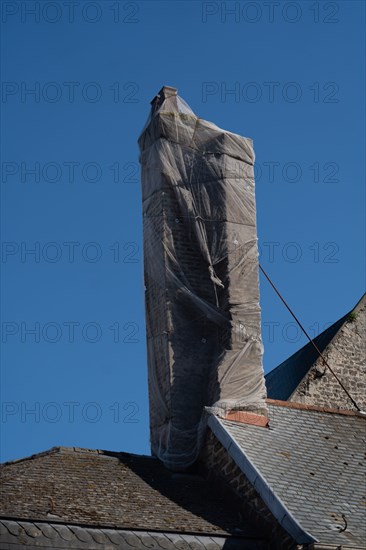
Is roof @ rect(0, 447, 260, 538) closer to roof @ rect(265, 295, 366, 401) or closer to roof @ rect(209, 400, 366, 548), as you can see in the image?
roof @ rect(209, 400, 366, 548)

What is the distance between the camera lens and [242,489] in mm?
11805

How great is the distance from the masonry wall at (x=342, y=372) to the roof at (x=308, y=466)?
2.29 meters

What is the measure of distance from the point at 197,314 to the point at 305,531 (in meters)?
4.10

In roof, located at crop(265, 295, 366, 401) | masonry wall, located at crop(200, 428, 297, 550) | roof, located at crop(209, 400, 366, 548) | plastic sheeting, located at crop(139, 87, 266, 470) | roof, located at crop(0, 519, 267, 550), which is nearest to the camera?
roof, located at crop(0, 519, 267, 550)

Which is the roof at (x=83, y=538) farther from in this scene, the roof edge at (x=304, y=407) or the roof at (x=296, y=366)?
the roof at (x=296, y=366)

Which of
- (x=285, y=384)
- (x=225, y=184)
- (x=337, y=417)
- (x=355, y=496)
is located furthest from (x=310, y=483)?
(x=285, y=384)

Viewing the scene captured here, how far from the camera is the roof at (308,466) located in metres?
10.8

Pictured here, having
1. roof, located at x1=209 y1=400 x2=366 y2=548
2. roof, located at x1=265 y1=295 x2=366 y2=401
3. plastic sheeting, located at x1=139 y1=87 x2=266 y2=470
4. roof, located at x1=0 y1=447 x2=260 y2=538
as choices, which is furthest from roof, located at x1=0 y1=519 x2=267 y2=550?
roof, located at x1=265 y1=295 x2=366 y2=401

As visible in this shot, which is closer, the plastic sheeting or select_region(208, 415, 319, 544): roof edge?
select_region(208, 415, 319, 544): roof edge

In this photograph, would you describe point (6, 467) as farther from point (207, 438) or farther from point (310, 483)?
point (310, 483)

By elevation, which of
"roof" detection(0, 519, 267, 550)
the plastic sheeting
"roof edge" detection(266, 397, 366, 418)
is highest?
the plastic sheeting

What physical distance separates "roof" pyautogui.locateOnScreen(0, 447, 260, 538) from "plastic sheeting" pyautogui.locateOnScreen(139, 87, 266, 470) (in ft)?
2.39

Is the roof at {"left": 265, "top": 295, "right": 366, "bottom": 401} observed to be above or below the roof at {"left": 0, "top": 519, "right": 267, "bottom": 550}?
above

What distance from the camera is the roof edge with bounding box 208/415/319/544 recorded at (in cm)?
1053
